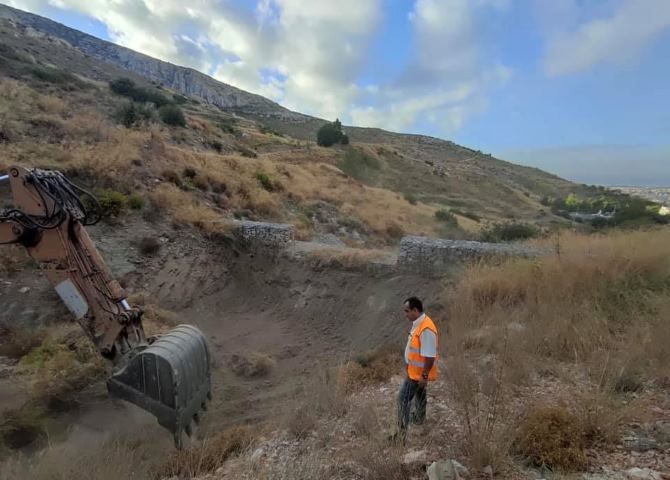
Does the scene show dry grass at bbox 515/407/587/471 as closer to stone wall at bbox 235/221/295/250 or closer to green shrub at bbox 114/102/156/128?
stone wall at bbox 235/221/295/250

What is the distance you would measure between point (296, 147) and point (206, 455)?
3702cm

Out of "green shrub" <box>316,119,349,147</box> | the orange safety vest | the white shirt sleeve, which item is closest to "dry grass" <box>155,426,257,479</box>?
the orange safety vest

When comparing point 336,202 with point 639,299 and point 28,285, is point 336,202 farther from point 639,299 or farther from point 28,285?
point 639,299

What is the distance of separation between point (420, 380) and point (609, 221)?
25776mm

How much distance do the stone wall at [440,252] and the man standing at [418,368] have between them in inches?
234

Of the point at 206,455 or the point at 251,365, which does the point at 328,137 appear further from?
the point at 206,455

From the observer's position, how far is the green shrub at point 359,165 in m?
39.5

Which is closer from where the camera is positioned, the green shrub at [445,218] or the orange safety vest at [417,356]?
the orange safety vest at [417,356]

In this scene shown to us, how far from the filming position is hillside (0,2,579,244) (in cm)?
2498

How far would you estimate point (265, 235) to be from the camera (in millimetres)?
13484

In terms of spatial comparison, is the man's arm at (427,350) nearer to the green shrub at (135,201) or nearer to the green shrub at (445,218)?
the green shrub at (135,201)

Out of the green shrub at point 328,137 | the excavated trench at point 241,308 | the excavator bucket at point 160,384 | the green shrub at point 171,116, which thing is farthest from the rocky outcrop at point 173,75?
the excavator bucket at point 160,384

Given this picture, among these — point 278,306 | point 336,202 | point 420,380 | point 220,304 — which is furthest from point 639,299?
point 336,202

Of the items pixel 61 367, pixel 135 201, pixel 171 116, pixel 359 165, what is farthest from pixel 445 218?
pixel 61 367
